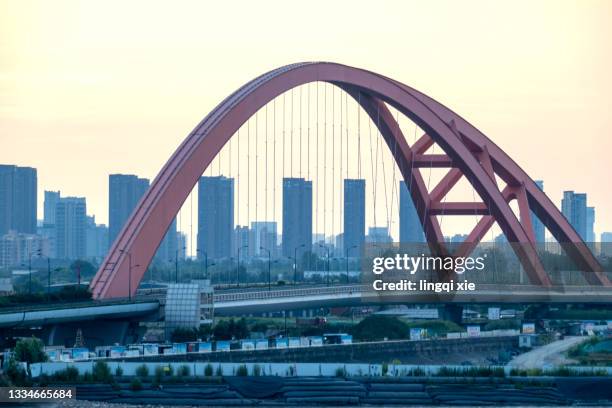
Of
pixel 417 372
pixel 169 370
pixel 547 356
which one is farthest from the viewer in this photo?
pixel 547 356

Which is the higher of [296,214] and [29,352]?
[296,214]

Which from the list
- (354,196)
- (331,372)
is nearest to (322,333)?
(331,372)

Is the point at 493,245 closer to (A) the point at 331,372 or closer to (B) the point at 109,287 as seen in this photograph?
(B) the point at 109,287

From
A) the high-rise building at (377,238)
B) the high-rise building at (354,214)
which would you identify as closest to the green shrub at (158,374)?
the high-rise building at (377,238)

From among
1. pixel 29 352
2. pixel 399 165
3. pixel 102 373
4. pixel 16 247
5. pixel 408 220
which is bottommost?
pixel 102 373

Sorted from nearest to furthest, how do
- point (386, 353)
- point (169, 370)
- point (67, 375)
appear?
point (67, 375), point (169, 370), point (386, 353)

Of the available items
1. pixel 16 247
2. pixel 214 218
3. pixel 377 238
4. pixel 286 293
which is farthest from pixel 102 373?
pixel 16 247

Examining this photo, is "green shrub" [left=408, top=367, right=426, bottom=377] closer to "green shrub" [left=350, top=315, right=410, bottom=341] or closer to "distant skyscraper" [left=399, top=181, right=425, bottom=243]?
"green shrub" [left=350, top=315, right=410, bottom=341]

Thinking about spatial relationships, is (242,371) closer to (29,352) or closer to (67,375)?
(67,375)
